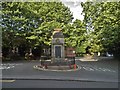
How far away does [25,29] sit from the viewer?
147 feet

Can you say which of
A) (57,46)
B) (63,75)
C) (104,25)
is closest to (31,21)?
(104,25)

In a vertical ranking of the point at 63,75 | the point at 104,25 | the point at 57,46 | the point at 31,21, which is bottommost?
the point at 63,75

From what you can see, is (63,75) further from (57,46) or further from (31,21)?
(31,21)

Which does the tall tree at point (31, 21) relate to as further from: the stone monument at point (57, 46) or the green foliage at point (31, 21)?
the stone monument at point (57, 46)

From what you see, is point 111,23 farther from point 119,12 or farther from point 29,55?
point 29,55

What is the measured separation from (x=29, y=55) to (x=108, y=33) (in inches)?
635

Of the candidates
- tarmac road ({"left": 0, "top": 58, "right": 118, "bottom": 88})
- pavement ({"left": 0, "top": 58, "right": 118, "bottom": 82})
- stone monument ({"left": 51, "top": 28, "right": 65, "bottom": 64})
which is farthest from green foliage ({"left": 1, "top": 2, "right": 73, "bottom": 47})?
tarmac road ({"left": 0, "top": 58, "right": 118, "bottom": 88})

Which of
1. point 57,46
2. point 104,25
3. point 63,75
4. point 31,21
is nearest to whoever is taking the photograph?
point 63,75

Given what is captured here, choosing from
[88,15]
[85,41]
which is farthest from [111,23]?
[85,41]

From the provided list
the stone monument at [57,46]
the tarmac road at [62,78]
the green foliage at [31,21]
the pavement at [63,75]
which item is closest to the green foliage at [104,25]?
the green foliage at [31,21]

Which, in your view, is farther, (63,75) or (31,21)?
(31,21)

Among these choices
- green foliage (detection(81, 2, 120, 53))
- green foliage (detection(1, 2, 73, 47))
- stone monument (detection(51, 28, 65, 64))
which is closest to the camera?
stone monument (detection(51, 28, 65, 64))

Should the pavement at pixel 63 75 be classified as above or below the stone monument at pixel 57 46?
below

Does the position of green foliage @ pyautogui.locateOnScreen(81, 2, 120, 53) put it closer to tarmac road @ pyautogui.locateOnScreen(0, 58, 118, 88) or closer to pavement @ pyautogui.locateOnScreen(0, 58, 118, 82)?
pavement @ pyautogui.locateOnScreen(0, 58, 118, 82)
